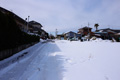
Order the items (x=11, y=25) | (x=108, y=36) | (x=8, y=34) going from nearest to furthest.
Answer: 1. (x=8, y=34)
2. (x=11, y=25)
3. (x=108, y=36)

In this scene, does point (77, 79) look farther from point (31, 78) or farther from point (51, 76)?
point (31, 78)

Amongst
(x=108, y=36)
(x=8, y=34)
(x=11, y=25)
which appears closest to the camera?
(x=8, y=34)

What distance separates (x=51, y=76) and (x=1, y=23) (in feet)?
17.0

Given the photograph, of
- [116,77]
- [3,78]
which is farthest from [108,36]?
[3,78]

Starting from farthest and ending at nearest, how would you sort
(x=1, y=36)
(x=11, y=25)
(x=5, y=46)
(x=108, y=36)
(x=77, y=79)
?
(x=108, y=36)
(x=11, y=25)
(x=5, y=46)
(x=1, y=36)
(x=77, y=79)

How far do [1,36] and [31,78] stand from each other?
13.6 ft

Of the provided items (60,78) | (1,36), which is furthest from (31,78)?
(1,36)

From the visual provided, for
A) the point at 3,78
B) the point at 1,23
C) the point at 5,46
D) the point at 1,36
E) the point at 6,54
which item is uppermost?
the point at 1,23

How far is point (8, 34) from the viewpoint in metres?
6.43

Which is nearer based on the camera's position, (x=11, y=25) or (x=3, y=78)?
(x=3, y=78)

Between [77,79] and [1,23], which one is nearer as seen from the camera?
[77,79]

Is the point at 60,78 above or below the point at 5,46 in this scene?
below

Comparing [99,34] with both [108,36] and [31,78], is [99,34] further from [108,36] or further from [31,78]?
[31,78]

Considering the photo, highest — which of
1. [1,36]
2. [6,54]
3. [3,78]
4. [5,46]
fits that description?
[1,36]
